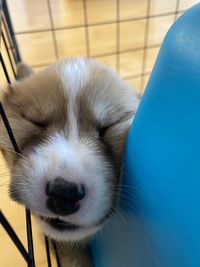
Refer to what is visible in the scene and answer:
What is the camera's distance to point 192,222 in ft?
1.31

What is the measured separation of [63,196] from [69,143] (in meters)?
0.13

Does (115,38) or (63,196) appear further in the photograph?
(115,38)

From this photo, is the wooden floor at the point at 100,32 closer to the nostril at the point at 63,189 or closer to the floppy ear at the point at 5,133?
the floppy ear at the point at 5,133

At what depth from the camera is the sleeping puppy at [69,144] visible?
1.88ft

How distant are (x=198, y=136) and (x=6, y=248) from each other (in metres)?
0.71

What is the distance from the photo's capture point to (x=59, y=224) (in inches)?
25.2

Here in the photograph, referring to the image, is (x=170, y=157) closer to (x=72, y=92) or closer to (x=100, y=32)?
(x=72, y=92)

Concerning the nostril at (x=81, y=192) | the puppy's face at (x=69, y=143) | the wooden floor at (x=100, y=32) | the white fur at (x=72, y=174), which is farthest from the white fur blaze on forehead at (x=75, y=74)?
the wooden floor at (x=100, y=32)

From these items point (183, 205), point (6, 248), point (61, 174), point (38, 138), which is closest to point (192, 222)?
point (183, 205)

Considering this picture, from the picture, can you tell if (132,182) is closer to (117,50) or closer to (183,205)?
(183,205)

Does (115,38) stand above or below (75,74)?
below

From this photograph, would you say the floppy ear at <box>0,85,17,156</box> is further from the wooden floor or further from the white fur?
the wooden floor

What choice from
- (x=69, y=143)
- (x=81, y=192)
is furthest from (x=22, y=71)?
(x=81, y=192)

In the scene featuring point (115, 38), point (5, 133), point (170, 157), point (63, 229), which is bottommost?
point (115, 38)
